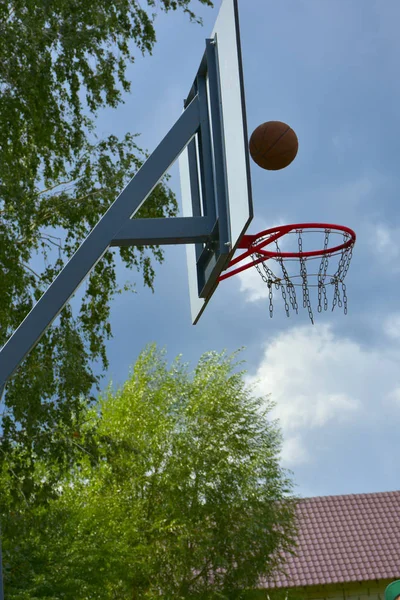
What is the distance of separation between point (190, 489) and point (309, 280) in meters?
12.9

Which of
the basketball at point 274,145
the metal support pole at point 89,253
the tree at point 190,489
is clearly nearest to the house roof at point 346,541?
the tree at point 190,489

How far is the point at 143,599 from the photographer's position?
18.6 m

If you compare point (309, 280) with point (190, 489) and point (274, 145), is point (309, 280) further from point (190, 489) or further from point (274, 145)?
point (190, 489)

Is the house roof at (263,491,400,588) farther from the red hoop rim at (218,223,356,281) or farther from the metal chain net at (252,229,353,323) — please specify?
the red hoop rim at (218,223,356,281)

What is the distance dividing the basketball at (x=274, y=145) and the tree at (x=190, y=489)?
13155 mm

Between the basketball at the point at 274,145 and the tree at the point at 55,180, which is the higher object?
the tree at the point at 55,180

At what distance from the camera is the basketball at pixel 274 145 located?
514 cm

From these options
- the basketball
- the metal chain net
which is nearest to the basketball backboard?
the basketball

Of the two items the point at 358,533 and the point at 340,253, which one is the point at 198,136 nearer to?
the point at 340,253

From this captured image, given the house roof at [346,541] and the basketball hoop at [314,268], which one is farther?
the house roof at [346,541]

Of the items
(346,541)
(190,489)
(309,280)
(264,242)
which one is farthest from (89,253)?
(346,541)

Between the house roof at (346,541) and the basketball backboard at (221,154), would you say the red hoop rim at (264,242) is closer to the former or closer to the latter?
the basketball backboard at (221,154)

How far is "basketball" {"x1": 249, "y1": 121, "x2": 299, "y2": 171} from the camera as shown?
5141 millimetres

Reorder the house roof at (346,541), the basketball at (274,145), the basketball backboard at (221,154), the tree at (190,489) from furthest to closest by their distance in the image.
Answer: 1. the house roof at (346,541)
2. the tree at (190,489)
3. the basketball at (274,145)
4. the basketball backboard at (221,154)
